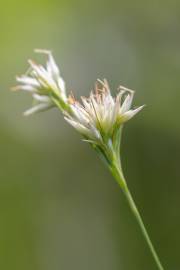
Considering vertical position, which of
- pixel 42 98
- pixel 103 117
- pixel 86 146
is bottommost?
pixel 86 146

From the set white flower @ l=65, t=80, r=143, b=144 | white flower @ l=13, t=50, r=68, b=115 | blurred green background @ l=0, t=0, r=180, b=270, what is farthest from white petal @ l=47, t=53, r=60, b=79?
blurred green background @ l=0, t=0, r=180, b=270

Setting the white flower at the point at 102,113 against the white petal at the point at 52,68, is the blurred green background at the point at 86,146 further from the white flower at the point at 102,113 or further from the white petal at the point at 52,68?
the white flower at the point at 102,113

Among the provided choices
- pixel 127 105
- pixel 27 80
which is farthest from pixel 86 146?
pixel 127 105

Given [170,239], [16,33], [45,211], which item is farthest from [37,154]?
[170,239]

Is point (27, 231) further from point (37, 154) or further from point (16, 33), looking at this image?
point (16, 33)

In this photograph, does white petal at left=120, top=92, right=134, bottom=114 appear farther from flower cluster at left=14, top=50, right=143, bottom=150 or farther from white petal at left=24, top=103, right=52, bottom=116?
white petal at left=24, top=103, right=52, bottom=116

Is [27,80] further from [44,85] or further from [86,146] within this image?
[86,146]
